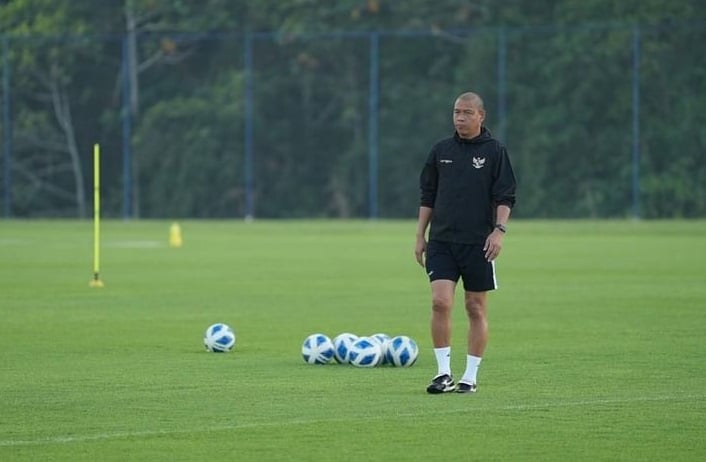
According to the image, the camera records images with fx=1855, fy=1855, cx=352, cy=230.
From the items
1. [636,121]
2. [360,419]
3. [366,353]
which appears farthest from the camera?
[636,121]

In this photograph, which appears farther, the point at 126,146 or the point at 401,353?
the point at 126,146

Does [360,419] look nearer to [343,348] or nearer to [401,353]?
[401,353]

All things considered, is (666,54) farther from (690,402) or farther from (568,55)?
(690,402)

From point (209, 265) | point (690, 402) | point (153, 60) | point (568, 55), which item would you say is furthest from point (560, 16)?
point (690, 402)

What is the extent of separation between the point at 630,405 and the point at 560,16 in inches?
1801

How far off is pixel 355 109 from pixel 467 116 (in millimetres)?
40486

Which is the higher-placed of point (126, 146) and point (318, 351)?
point (126, 146)

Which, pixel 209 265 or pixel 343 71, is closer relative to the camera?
pixel 209 265

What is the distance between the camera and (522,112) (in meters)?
50.8

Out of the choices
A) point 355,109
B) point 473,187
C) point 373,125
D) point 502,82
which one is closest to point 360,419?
point 473,187

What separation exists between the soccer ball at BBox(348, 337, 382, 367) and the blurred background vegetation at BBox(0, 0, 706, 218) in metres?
35.3

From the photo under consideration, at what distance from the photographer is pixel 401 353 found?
47.3ft

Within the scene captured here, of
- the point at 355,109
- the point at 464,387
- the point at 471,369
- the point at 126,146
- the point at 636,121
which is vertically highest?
the point at 355,109

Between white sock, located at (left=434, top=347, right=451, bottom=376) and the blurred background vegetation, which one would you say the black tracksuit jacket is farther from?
the blurred background vegetation
